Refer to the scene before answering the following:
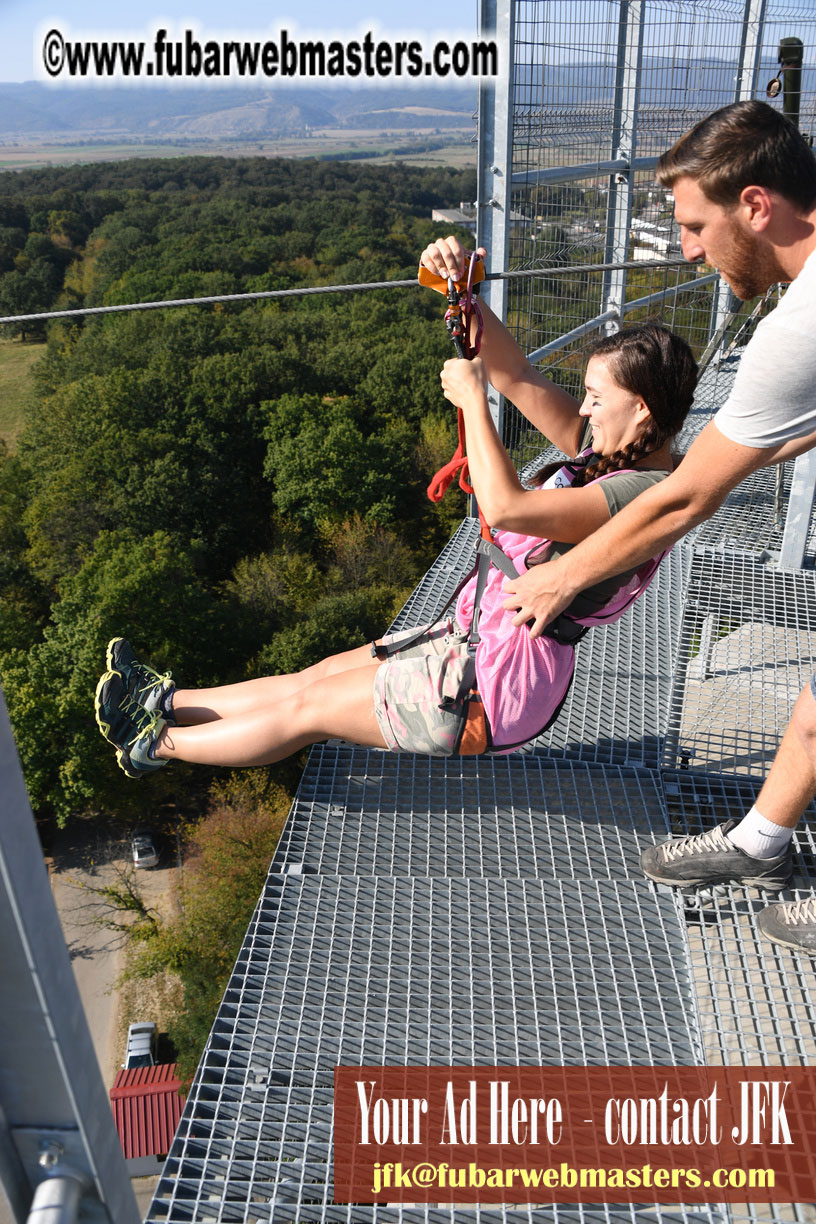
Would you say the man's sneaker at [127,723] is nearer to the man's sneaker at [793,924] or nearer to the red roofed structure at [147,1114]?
the man's sneaker at [793,924]

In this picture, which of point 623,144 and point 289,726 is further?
point 623,144

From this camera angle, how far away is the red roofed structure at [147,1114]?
13.5 meters

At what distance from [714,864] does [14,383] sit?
4686 centimetres

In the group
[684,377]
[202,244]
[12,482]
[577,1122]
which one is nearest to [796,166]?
[684,377]

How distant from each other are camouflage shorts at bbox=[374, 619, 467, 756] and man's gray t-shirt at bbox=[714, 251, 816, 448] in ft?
3.23

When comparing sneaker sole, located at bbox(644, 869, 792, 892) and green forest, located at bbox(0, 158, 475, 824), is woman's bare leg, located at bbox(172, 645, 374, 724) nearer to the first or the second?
sneaker sole, located at bbox(644, 869, 792, 892)

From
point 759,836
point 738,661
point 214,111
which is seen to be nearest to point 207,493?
point 738,661

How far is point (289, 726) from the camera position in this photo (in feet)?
9.02

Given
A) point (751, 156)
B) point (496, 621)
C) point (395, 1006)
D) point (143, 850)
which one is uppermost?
point (751, 156)

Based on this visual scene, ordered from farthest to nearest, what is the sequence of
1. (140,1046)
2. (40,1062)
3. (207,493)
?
(207,493) < (140,1046) < (40,1062)

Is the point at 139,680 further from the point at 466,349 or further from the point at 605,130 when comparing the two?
the point at 605,130

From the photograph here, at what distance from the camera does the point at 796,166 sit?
1.83 meters

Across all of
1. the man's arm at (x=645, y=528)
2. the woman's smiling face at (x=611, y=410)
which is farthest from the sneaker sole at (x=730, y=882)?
the woman's smiling face at (x=611, y=410)

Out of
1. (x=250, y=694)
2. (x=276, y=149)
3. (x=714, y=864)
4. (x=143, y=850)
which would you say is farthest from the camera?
(x=276, y=149)
